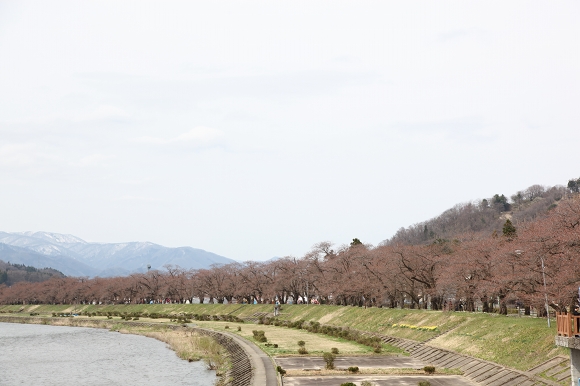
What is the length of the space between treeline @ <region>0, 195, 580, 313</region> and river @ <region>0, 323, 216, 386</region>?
2832 cm

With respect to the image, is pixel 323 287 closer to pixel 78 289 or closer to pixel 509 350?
pixel 509 350

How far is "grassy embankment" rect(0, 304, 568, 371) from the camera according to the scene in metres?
38.9

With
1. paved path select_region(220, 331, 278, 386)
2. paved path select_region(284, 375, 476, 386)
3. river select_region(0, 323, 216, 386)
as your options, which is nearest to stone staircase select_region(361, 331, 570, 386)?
paved path select_region(284, 375, 476, 386)

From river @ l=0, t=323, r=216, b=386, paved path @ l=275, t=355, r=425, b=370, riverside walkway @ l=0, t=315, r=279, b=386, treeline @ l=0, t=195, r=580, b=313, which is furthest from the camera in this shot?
river @ l=0, t=323, r=216, b=386

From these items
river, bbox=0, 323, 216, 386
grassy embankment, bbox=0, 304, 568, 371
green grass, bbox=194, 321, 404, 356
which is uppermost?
grassy embankment, bbox=0, 304, 568, 371

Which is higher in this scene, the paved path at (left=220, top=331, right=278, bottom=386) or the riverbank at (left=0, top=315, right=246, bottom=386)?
the paved path at (left=220, top=331, right=278, bottom=386)

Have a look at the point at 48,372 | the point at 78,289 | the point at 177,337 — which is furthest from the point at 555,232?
the point at 78,289

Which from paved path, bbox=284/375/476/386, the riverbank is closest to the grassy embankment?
paved path, bbox=284/375/476/386

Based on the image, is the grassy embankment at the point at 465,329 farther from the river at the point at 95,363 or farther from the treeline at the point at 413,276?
the river at the point at 95,363

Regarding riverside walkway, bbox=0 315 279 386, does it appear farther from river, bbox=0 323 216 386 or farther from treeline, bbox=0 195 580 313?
treeline, bbox=0 195 580 313

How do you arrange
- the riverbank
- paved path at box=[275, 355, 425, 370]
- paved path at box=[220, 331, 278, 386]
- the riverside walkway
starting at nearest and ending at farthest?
paved path at box=[220, 331, 278, 386], the riverside walkway, paved path at box=[275, 355, 425, 370], the riverbank

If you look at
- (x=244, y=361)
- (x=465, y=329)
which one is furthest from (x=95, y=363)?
(x=465, y=329)

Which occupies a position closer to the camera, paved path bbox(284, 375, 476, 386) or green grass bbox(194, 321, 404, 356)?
paved path bbox(284, 375, 476, 386)

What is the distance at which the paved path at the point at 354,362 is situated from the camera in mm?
46287
